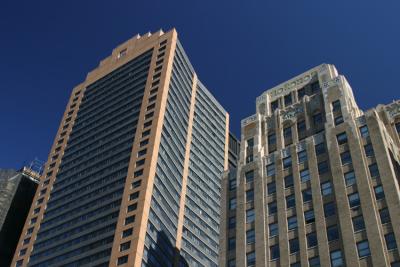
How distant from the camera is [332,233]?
64500 millimetres

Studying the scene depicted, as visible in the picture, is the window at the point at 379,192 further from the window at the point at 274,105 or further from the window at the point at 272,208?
the window at the point at 274,105

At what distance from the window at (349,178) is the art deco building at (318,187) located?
0.13m

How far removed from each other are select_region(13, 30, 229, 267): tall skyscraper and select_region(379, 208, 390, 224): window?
56.2 m

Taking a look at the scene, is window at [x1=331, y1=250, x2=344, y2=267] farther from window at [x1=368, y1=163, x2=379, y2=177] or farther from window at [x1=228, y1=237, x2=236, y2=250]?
window at [x1=228, y1=237, x2=236, y2=250]

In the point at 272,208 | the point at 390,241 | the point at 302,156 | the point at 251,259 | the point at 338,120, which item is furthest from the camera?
the point at 338,120

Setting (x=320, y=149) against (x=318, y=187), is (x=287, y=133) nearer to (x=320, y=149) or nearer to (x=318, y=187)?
(x=320, y=149)

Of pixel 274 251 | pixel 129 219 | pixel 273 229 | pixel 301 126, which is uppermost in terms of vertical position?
pixel 129 219

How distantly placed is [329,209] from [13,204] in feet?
391

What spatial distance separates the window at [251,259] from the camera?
6936cm

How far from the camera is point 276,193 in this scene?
74938 mm

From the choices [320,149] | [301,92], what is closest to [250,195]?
[320,149]

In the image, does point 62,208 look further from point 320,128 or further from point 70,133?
point 320,128

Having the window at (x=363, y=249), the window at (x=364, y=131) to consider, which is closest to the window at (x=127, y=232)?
the window at (x=364, y=131)

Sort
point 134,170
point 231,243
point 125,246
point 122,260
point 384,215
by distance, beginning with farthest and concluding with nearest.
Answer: point 134,170 → point 125,246 → point 122,260 → point 231,243 → point 384,215
